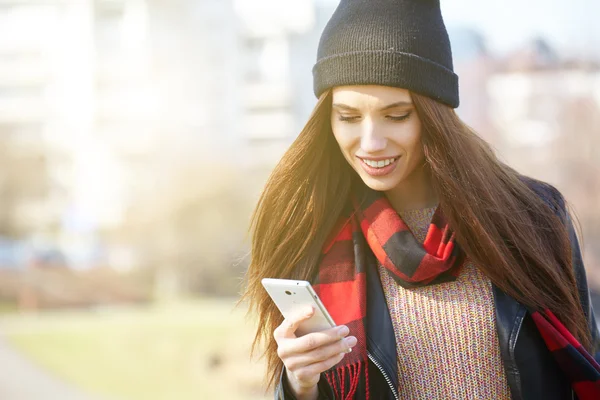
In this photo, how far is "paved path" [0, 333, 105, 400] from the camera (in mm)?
5180

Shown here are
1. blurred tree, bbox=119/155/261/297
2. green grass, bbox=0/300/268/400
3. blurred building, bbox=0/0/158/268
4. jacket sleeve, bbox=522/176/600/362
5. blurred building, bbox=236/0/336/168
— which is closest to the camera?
jacket sleeve, bbox=522/176/600/362

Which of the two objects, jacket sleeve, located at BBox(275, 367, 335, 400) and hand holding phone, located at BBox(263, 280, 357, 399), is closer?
hand holding phone, located at BBox(263, 280, 357, 399)

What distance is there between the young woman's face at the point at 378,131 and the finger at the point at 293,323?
11.2 inches

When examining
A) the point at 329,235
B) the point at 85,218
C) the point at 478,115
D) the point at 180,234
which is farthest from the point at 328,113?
the point at 85,218

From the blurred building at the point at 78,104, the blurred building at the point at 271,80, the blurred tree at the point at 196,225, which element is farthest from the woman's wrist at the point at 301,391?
the blurred building at the point at 78,104

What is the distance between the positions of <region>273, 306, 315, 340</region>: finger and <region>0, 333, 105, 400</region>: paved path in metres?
4.45

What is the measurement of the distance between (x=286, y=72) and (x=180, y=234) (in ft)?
4.86

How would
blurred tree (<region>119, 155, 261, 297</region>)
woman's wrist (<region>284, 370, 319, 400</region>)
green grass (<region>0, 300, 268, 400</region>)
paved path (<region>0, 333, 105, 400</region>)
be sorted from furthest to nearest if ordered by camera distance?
blurred tree (<region>119, 155, 261, 297</region>), paved path (<region>0, 333, 105, 400</region>), green grass (<region>0, 300, 268, 400</region>), woman's wrist (<region>284, 370, 319, 400</region>)

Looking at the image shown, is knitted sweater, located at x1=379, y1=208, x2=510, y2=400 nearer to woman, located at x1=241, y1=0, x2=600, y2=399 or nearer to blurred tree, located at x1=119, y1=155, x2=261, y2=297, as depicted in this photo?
woman, located at x1=241, y1=0, x2=600, y2=399

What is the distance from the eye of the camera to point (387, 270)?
127cm

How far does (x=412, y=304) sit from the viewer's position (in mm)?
1243

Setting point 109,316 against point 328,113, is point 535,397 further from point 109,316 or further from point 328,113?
point 109,316

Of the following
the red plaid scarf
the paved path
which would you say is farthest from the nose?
the paved path

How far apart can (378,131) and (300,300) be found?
320 millimetres
